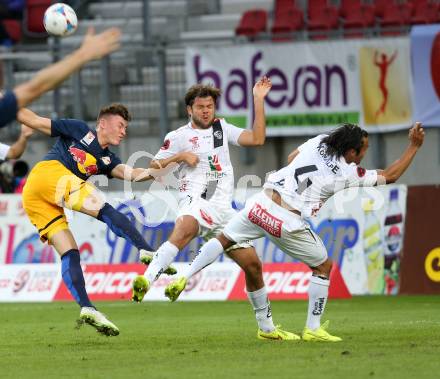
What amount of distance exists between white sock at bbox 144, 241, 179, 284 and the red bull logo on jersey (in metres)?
1.18

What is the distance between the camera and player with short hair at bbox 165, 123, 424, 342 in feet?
38.1

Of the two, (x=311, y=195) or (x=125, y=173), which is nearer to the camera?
(x=311, y=195)

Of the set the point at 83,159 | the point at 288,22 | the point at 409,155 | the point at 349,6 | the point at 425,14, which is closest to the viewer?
the point at 409,155

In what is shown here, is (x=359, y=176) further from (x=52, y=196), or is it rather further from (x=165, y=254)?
(x=52, y=196)

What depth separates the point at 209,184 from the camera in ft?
42.7

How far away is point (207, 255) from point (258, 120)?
146 centimetres

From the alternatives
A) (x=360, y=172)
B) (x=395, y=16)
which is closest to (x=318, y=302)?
(x=360, y=172)

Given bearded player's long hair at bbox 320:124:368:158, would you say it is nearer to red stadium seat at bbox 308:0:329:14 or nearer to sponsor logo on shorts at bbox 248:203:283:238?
sponsor logo on shorts at bbox 248:203:283:238

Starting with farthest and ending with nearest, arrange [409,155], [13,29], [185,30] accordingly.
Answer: [13,29], [185,30], [409,155]

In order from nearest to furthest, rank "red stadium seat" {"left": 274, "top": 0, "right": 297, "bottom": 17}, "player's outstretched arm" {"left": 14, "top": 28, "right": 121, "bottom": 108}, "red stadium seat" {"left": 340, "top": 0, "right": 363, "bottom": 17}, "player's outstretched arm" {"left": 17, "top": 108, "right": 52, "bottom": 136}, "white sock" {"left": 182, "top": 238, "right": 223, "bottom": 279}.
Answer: "player's outstretched arm" {"left": 14, "top": 28, "right": 121, "bottom": 108} < "white sock" {"left": 182, "top": 238, "right": 223, "bottom": 279} < "player's outstretched arm" {"left": 17, "top": 108, "right": 52, "bottom": 136} < "red stadium seat" {"left": 340, "top": 0, "right": 363, "bottom": 17} < "red stadium seat" {"left": 274, "top": 0, "right": 297, "bottom": 17}

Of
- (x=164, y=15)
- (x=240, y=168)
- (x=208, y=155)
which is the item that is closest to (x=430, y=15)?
(x=240, y=168)

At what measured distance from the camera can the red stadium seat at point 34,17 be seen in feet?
90.1

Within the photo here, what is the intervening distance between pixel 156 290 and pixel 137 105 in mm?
6145

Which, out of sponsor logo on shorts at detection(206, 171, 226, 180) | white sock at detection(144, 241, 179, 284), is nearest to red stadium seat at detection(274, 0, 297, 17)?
sponsor logo on shorts at detection(206, 171, 226, 180)
